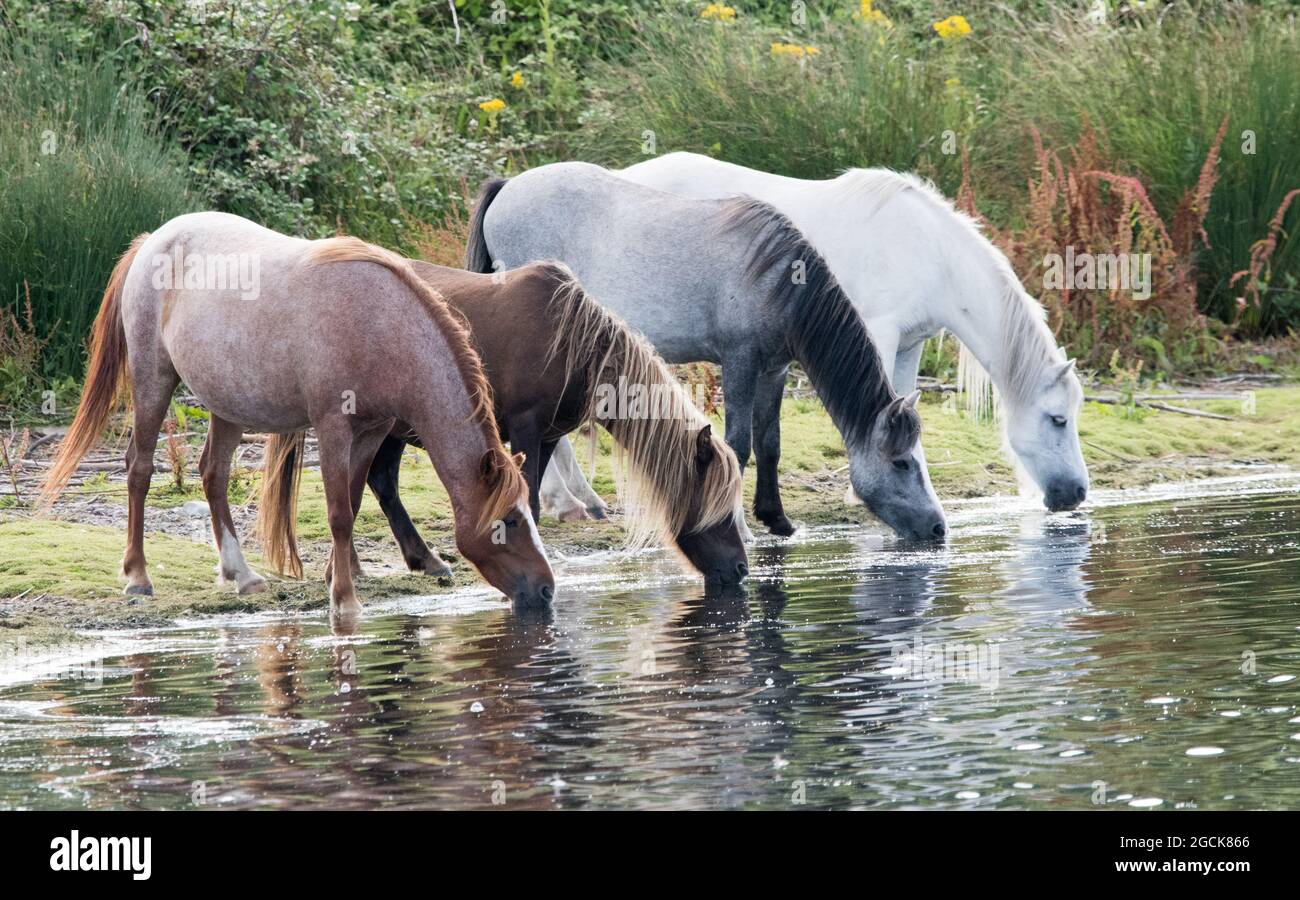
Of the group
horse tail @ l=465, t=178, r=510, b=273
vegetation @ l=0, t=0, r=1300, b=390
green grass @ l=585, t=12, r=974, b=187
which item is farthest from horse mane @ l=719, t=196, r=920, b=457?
green grass @ l=585, t=12, r=974, b=187

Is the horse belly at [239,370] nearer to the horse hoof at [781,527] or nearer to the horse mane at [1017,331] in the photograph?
the horse hoof at [781,527]

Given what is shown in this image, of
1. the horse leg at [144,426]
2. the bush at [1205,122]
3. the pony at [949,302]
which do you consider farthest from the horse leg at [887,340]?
the bush at [1205,122]

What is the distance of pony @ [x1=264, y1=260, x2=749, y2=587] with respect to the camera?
7422 millimetres

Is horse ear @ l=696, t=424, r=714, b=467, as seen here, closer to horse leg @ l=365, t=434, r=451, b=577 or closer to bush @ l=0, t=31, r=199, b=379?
horse leg @ l=365, t=434, r=451, b=577

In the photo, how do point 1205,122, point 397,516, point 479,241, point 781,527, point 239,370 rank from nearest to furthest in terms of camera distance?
point 239,370 → point 397,516 → point 781,527 → point 479,241 → point 1205,122

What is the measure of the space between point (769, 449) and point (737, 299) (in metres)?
0.79

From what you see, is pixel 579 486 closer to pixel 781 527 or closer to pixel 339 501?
pixel 781 527

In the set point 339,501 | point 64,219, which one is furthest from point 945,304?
point 64,219

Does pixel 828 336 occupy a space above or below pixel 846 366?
above

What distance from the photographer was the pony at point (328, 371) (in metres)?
6.78

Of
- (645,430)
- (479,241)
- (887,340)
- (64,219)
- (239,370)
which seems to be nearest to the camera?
(239,370)

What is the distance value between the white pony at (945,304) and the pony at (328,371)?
85.1 inches

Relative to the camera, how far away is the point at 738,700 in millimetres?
5215
